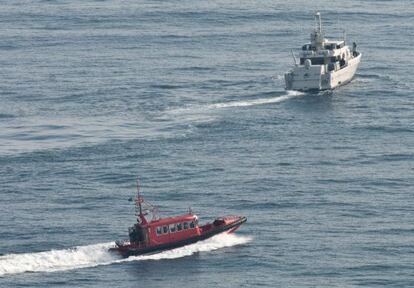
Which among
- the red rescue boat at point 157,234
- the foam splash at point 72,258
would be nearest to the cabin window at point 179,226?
the red rescue boat at point 157,234

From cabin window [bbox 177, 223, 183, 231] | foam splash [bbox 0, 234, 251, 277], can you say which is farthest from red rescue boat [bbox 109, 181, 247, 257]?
foam splash [bbox 0, 234, 251, 277]

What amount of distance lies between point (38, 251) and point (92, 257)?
6439 mm

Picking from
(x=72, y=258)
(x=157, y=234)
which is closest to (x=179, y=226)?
(x=157, y=234)

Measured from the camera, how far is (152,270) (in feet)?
633

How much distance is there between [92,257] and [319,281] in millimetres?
26271

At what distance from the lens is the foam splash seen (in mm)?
192250

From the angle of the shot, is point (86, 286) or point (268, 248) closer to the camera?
point (86, 286)

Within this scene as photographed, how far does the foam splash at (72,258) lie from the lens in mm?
192250

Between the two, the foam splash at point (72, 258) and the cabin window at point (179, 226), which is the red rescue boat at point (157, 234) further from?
the foam splash at point (72, 258)

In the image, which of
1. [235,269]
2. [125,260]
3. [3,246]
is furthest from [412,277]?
[3,246]

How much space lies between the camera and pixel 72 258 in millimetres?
194875

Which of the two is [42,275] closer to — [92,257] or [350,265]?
[92,257]

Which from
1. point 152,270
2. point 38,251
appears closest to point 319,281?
point 152,270

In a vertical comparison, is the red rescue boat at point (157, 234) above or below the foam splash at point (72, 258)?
above
